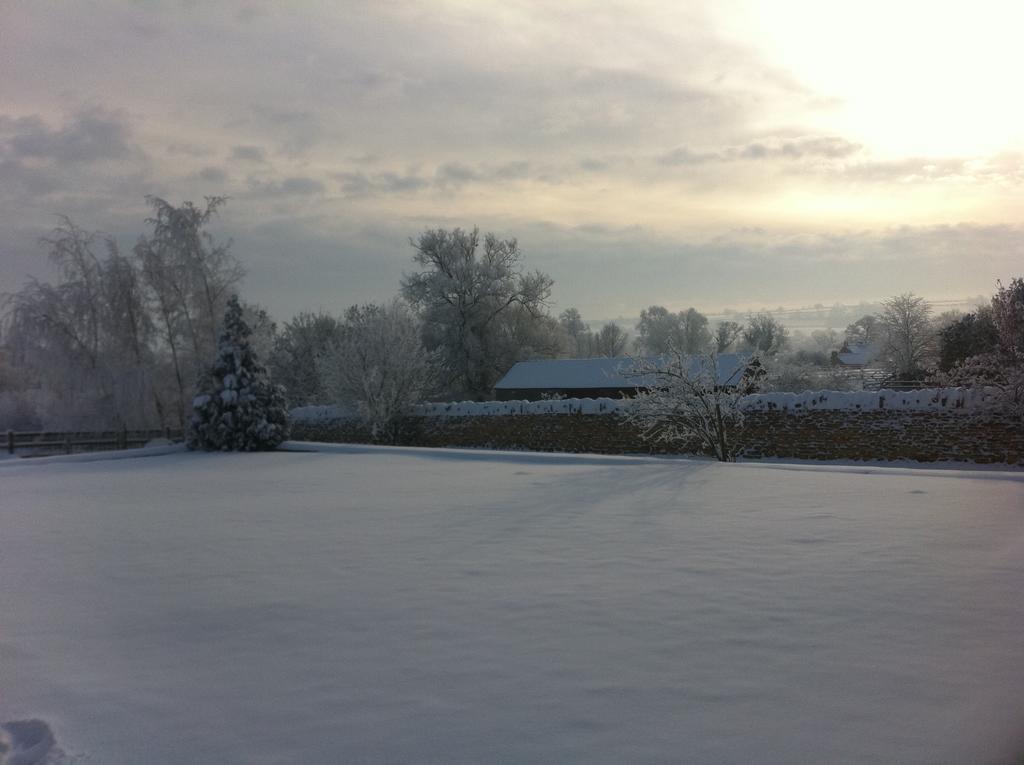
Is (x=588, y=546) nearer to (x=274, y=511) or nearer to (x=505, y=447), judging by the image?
(x=274, y=511)

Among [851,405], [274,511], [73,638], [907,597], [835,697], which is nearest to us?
[835,697]

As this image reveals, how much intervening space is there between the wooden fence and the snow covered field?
15.6m

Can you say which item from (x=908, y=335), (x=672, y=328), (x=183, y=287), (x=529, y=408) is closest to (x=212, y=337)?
(x=183, y=287)

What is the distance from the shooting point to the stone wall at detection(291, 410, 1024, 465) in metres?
20.5

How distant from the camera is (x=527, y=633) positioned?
4973 millimetres

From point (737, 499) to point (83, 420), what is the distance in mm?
25048

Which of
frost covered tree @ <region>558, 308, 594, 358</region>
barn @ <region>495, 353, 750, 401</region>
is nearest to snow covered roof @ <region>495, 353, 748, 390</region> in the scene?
barn @ <region>495, 353, 750, 401</region>

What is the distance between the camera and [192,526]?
9.27 meters

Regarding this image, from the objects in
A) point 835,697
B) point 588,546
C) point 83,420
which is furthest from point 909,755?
point 83,420

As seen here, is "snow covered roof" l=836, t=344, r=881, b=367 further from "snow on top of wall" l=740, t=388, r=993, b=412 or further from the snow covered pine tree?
the snow covered pine tree

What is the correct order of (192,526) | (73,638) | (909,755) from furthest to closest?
(192,526) → (73,638) → (909,755)

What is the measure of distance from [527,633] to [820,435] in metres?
19.7

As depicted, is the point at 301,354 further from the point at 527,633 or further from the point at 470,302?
the point at 527,633

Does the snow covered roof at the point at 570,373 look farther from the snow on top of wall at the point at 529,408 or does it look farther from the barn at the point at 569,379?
the snow on top of wall at the point at 529,408
